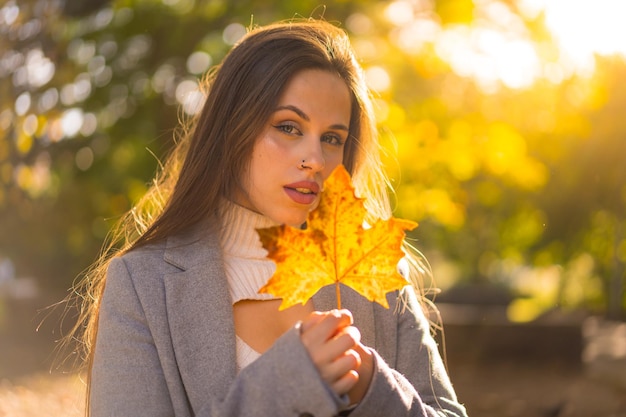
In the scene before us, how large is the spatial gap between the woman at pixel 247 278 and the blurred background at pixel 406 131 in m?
2.35

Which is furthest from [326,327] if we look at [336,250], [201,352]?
[201,352]

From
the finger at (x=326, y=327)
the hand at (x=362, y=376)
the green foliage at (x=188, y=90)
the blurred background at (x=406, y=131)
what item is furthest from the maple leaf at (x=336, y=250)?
the green foliage at (x=188, y=90)

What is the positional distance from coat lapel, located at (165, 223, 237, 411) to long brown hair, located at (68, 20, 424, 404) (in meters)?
0.12

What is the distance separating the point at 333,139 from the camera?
82.6 inches

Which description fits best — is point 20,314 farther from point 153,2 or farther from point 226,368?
point 226,368

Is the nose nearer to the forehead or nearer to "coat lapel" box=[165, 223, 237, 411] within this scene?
the forehead

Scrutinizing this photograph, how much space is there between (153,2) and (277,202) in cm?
582

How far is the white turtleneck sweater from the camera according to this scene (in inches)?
85.4

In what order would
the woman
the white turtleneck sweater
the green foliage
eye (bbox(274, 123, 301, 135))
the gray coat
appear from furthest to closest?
1. the green foliage
2. the white turtleneck sweater
3. eye (bbox(274, 123, 301, 135))
4. the woman
5. the gray coat

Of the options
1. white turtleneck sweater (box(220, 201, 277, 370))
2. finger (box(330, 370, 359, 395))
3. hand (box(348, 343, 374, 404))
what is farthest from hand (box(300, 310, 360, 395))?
white turtleneck sweater (box(220, 201, 277, 370))

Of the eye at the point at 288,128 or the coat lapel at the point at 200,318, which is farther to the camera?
the eye at the point at 288,128

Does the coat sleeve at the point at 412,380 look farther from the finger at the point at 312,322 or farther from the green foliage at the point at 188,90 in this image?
the green foliage at the point at 188,90

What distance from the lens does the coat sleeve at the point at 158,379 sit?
1592mm

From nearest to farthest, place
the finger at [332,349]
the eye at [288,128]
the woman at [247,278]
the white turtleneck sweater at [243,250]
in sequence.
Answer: the finger at [332,349] → the woman at [247,278] → the eye at [288,128] → the white turtleneck sweater at [243,250]
